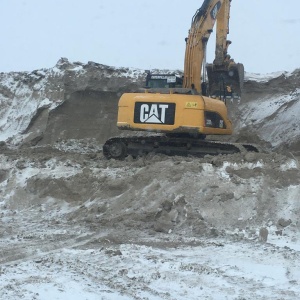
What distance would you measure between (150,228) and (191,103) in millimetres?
4867

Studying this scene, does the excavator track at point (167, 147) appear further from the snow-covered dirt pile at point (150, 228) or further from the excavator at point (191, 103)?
the snow-covered dirt pile at point (150, 228)

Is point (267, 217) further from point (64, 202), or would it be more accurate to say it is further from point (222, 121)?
point (222, 121)

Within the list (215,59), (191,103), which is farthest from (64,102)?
(191,103)

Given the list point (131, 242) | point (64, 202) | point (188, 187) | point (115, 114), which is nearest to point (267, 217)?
point (188, 187)

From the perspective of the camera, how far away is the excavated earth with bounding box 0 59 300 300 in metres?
6.24

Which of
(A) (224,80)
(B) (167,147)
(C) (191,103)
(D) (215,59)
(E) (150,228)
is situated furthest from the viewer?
(A) (224,80)

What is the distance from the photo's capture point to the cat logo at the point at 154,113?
44.8 ft

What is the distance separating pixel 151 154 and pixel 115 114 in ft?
23.4

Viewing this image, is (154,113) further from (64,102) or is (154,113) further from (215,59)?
(64,102)

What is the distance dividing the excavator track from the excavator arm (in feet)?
4.28

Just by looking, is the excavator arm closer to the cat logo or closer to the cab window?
the cab window

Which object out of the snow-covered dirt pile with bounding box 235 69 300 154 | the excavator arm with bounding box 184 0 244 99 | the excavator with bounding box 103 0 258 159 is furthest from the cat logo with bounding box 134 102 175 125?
the snow-covered dirt pile with bounding box 235 69 300 154

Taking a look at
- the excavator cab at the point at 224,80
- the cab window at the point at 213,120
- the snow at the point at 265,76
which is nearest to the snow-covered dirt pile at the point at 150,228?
the cab window at the point at 213,120

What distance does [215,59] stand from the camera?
48.4ft
